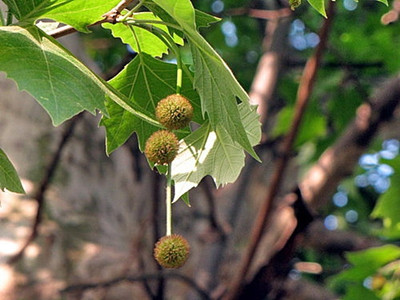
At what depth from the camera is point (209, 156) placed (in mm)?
1104

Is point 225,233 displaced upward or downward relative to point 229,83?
downward

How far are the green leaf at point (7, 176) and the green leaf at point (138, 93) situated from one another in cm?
18

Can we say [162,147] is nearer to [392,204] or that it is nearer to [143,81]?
[143,81]

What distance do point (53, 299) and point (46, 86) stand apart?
187cm

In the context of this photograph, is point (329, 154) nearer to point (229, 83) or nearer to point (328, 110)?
point (328, 110)

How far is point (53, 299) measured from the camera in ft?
8.70

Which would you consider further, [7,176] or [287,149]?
[287,149]

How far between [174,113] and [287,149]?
65.7 inches

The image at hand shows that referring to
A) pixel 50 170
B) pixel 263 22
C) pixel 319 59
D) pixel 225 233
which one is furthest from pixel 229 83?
pixel 263 22

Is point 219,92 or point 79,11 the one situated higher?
point 79,11

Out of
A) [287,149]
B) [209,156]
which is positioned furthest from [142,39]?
[287,149]

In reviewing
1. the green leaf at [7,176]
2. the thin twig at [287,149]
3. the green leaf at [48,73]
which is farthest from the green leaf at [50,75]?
the thin twig at [287,149]

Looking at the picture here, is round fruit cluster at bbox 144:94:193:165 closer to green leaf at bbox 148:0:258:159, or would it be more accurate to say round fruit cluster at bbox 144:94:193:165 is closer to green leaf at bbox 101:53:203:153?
green leaf at bbox 148:0:258:159

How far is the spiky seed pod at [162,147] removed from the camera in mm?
984
